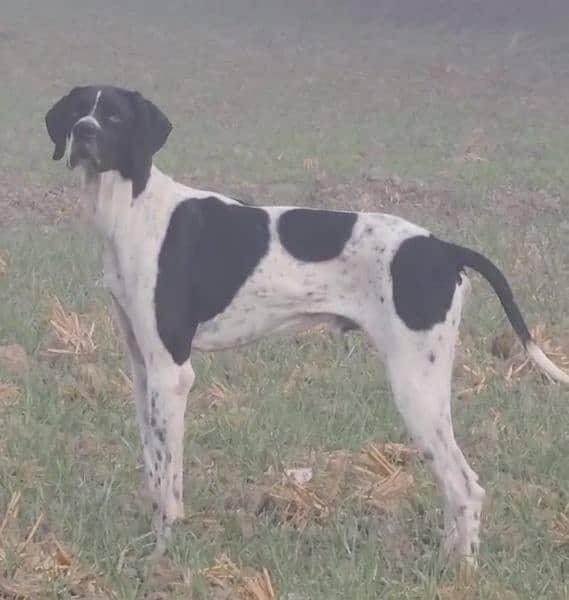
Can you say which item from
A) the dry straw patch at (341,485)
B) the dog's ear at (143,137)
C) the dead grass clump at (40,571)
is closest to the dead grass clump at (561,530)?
the dry straw patch at (341,485)

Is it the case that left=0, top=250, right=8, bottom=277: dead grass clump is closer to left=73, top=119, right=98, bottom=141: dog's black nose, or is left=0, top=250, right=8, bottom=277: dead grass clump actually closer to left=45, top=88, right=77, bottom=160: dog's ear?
left=45, top=88, right=77, bottom=160: dog's ear

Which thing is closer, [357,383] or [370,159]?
[357,383]

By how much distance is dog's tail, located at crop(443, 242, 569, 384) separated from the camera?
508 cm

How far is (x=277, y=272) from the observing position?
515 centimetres

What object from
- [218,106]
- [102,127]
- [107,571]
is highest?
[102,127]

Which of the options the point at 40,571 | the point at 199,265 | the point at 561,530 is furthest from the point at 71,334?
the point at 561,530

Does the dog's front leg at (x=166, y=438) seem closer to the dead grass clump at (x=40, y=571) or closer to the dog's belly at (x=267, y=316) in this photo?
the dog's belly at (x=267, y=316)

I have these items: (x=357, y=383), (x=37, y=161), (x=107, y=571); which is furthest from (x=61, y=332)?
(x=37, y=161)

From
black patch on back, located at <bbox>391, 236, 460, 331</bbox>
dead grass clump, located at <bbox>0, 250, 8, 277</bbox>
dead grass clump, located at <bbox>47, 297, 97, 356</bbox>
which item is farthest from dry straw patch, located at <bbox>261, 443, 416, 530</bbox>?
dead grass clump, located at <bbox>0, 250, 8, 277</bbox>

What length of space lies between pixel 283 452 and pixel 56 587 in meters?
1.75

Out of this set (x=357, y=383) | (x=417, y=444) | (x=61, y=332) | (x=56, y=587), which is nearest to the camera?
(x=56, y=587)

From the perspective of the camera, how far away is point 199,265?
5152 mm

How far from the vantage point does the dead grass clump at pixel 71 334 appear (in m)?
7.54

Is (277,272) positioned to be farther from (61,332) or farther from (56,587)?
(61,332)
